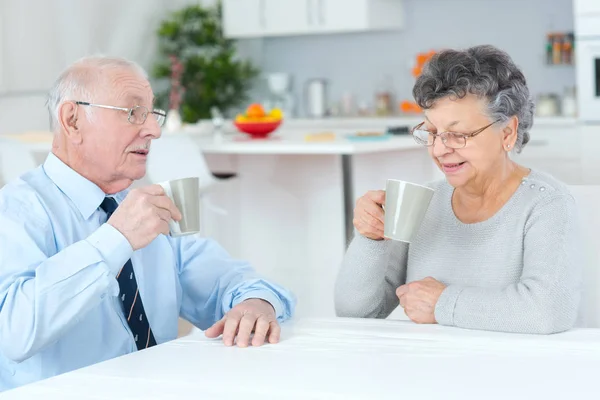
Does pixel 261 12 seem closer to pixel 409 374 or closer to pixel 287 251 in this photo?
pixel 287 251

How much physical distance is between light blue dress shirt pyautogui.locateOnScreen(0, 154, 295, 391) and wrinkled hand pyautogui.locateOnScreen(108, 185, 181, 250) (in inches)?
0.7

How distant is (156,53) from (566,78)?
2.65 meters

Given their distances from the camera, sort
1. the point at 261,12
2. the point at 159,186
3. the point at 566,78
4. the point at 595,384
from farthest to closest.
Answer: the point at 261,12 < the point at 566,78 < the point at 159,186 < the point at 595,384

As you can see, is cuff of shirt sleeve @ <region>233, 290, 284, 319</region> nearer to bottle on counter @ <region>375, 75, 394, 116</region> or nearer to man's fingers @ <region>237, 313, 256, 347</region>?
man's fingers @ <region>237, 313, 256, 347</region>

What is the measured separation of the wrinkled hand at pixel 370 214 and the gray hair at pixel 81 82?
501 mm

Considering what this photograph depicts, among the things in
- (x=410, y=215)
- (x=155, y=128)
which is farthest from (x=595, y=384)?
(x=155, y=128)

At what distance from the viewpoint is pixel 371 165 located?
4.19 m

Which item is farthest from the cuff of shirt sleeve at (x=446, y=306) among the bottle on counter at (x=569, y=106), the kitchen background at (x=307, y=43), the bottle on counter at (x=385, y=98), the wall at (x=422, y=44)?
the bottle on counter at (x=385, y=98)

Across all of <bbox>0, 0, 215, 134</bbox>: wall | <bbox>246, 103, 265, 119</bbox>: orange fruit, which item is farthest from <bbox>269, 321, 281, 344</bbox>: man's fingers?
<bbox>0, 0, 215, 134</bbox>: wall

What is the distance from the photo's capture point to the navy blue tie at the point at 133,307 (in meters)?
1.73

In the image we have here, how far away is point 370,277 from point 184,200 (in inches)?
18.0

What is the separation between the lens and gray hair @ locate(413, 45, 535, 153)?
1.73 m

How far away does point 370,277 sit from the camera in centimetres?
183

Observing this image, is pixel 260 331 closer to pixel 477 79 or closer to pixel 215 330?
pixel 215 330
